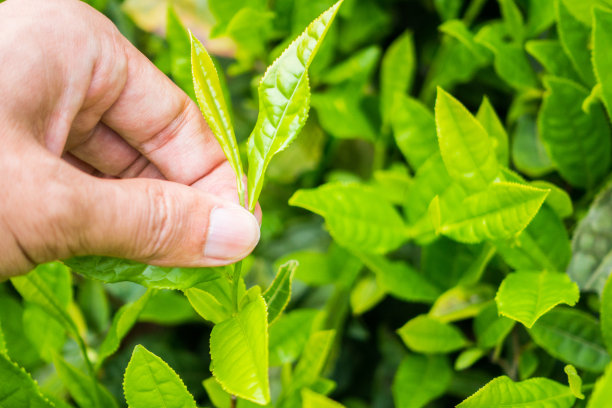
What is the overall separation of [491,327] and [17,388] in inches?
23.5

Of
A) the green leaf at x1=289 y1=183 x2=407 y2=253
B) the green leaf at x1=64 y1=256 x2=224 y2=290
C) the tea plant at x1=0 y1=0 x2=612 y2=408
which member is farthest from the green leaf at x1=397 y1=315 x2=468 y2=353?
the green leaf at x1=64 y1=256 x2=224 y2=290

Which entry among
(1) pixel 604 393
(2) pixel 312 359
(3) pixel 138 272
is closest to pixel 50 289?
(3) pixel 138 272

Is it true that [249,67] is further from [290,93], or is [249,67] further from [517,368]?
[517,368]

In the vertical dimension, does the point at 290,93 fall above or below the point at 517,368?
above

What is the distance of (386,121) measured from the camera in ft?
3.46

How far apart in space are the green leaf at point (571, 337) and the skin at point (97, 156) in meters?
0.41

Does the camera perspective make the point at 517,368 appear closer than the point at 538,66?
Yes

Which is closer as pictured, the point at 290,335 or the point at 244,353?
the point at 244,353

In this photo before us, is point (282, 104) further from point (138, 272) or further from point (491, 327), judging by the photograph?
point (491, 327)

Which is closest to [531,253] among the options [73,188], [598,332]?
[598,332]

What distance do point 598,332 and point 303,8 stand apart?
2.29 feet

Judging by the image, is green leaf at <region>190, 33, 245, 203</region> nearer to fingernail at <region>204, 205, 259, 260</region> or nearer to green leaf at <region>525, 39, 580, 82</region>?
fingernail at <region>204, 205, 259, 260</region>

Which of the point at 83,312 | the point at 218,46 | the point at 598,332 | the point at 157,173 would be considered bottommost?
the point at 83,312

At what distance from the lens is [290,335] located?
0.85 meters
